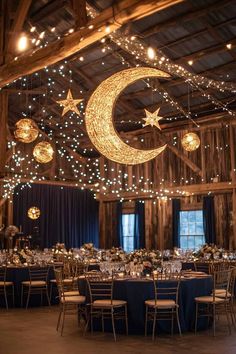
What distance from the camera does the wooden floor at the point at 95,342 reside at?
230 inches

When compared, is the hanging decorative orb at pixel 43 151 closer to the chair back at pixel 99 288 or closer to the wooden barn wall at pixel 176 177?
the chair back at pixel 99 288

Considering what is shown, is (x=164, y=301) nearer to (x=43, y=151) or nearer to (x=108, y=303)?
(x=108, y=303)

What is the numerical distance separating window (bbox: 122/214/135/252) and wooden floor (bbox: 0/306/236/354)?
A: 10.5 m

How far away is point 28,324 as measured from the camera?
7621 millimetres

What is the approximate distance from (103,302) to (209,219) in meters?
9.25

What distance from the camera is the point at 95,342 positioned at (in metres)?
6.30

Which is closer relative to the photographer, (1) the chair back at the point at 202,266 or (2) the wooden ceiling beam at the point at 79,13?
(2) the wooden ceiling beam at the point at 79,13

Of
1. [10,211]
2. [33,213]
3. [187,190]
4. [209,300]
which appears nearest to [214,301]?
[209,300]

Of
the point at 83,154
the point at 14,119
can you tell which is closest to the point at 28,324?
the point at 14,119

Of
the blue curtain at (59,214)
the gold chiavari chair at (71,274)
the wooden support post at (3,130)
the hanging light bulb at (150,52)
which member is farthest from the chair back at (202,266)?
the blue curtain at (59,214)

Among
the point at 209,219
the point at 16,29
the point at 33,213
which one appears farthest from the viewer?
the point at 33,213

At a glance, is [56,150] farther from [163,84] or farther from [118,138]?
[118,138]

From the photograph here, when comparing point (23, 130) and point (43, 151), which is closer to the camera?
point (23, 130)

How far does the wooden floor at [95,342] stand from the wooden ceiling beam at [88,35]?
3.86 m
